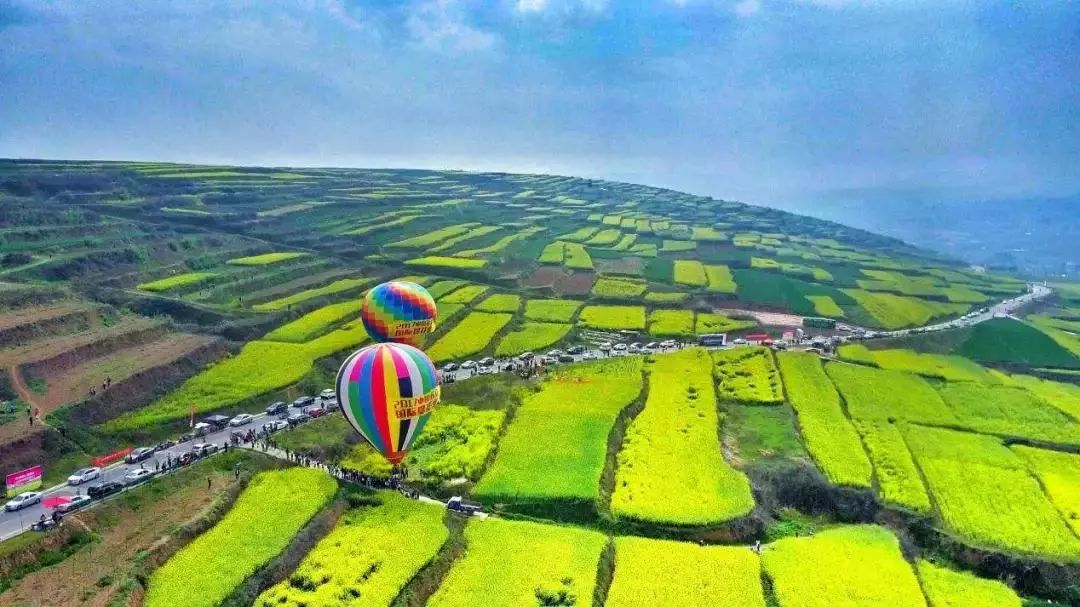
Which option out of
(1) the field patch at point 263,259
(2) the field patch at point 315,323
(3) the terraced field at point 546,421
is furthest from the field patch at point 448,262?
(2) the field patch at point 315,323

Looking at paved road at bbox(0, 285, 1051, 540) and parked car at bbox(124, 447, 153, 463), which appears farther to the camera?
parked car at bbox(124, 447, 153, 463)

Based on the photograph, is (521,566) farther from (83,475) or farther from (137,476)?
(83,475)

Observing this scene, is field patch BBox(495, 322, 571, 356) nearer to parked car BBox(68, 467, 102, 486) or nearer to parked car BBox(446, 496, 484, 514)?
parked car BBox(446, 496, 484, 514)

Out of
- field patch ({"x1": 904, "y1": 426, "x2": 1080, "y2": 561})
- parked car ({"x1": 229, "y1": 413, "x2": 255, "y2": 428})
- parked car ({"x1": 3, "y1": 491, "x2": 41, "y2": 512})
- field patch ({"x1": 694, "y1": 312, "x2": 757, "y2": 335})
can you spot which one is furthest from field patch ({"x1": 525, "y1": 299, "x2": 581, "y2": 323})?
parked car ({"x1": 3, "y1": 491, "x2": 41, "y2": 512})

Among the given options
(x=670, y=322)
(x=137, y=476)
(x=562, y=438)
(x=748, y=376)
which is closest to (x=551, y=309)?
(x=670, y=322)

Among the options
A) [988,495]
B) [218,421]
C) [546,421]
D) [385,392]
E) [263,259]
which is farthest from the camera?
[263,259]

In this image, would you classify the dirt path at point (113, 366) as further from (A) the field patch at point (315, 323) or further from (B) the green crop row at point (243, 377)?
(A) the field patch at point (315, 323)

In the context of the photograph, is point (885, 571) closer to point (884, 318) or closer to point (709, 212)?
point (884, 318)
